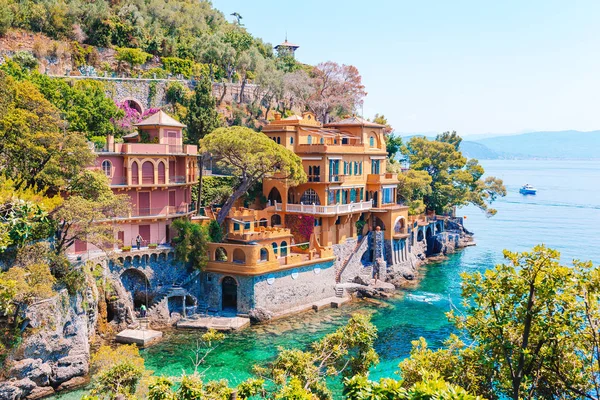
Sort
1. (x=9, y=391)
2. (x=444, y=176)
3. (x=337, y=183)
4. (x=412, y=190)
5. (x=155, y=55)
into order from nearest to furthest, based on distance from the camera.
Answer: (x=9, y=391)
(x=337, y=183)
(x=412, y=190)
(x=444, y=176)
(x=155, y=55)

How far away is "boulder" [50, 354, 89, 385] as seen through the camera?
89.1 ft

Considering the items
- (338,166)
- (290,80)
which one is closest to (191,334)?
(338,166)

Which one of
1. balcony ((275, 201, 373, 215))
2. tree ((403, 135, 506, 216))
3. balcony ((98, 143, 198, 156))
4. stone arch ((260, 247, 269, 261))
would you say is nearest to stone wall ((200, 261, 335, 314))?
stone arch ((260, 247, 269, 261))

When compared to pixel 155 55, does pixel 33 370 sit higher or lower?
lower

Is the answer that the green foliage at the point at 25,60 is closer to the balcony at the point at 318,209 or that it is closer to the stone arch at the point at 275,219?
the stone arch at the point at 275,219

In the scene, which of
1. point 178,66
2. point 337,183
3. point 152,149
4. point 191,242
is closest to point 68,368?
point 191,242

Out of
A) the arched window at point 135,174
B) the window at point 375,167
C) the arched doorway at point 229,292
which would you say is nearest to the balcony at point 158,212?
the arched window at point 135,174

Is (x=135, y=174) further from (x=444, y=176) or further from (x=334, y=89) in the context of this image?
(x=444, y=176)

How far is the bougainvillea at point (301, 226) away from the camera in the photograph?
45.2m

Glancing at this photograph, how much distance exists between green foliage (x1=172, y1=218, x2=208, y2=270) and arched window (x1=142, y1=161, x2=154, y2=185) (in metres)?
3.15

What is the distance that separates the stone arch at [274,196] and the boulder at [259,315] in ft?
40.7

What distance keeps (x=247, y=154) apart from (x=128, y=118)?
15878 millimetres

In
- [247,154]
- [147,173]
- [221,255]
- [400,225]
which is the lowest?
[221,255]

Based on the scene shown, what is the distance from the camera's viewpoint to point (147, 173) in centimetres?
3762
